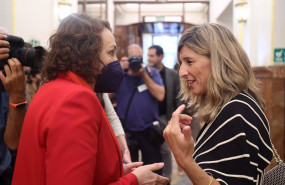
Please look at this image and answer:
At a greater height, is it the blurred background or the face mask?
the blurred background

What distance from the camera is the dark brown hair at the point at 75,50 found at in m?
1.11

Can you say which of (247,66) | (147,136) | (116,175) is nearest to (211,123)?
(247,66)

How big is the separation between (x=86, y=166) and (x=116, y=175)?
195mm

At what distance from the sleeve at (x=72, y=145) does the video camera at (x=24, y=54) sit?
54 centimetres

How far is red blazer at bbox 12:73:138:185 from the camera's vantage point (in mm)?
901

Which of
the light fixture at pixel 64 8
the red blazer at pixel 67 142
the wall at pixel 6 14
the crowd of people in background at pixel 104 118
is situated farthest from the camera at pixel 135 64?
the red blazer at pixel 67 142

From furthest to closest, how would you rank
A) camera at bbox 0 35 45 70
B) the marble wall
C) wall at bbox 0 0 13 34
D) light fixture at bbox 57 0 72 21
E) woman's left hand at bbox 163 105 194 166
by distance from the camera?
the marble wall, light fixture at bbox 57 0 72 21, wall at bbox 0 0 13 34, camera at bbox 0 35 45 70, woman's left hand at bbox 163 105 194 166

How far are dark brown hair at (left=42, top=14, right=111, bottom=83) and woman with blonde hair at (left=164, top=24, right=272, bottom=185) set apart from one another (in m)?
0.36

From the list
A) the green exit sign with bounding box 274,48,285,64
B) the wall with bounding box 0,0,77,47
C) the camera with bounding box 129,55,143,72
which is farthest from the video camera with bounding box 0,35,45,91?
the green exit sign with bounding box 274,48,285,64

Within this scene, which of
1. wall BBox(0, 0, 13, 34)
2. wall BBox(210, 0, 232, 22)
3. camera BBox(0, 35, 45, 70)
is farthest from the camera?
wall BBox(210, 0, 232, 22)

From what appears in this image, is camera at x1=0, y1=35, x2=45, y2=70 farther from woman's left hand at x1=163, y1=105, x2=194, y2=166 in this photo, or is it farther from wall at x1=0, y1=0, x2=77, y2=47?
woman's left hand at x1=163, y1=105, x2=194, y2=166

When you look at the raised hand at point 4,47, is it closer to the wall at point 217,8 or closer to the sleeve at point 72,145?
the sleeve at point 72,145

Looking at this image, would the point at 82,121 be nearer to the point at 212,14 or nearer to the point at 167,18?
the point at 212,14

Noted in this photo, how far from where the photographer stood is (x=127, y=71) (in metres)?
2.97
